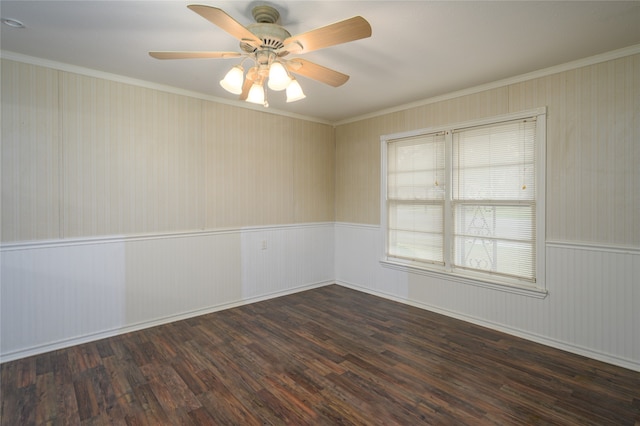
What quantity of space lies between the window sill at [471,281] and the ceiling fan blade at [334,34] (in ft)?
9.56

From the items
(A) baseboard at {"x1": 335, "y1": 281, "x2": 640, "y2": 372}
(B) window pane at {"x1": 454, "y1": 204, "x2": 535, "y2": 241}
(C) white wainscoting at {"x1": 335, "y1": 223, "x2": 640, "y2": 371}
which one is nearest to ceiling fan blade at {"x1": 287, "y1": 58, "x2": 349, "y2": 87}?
(B) window pane at {"x1": 454, "y1": 204, "x2": 535, "y2": 241}

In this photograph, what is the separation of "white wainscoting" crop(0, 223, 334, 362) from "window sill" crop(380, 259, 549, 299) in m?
1.54

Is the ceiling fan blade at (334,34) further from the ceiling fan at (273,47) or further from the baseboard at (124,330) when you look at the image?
the baseboard at (124,330)

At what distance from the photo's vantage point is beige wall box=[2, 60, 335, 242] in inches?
115

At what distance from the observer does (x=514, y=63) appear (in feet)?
9.93

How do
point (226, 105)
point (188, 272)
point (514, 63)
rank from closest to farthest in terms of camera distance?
point (514, 63) → point (188, 272) → point (226, 105)

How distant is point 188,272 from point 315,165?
2.47 m

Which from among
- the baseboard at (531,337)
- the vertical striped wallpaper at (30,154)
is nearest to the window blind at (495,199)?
the baseboard at (531,337)

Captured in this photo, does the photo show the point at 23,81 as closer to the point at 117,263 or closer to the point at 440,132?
the point at 117,263

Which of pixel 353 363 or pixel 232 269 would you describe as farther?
pixel 232 269

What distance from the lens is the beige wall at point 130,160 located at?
2.92m

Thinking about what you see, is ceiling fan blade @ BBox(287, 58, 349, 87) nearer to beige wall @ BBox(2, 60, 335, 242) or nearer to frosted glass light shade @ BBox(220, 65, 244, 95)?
frosted glass light shade @ BBox(220, 65, 244, 95)

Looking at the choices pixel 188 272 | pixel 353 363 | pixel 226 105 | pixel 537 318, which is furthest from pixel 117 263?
pixel 537 318

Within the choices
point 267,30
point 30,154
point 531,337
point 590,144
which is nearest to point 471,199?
point 590,144
